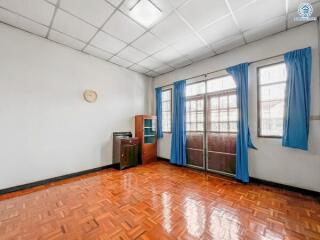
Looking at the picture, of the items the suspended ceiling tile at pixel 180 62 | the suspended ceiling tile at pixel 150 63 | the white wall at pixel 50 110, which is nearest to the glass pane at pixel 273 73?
the suspended ceiling tile at pixel 180 62

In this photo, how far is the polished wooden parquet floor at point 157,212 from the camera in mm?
1696

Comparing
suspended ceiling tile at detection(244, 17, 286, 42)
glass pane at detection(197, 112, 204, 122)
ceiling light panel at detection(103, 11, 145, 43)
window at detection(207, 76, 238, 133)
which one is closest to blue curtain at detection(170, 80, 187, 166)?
glass pane at detection(197, 112, 204, 122)

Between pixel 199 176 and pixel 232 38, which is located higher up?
pixel 232 38

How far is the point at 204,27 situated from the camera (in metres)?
2.82

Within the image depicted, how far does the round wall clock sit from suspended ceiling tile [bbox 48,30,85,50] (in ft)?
3.61

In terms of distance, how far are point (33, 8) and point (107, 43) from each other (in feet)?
4.37

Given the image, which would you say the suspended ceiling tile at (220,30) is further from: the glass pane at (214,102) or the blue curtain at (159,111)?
the blue curtain at (159,111)

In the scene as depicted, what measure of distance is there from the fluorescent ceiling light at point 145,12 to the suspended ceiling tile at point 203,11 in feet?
1.38

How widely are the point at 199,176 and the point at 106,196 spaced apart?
7.45ft

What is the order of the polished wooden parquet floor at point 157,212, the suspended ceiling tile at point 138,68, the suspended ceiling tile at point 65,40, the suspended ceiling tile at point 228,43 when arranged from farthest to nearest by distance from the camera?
the suspended ceiling tile at point 138,68, the suspended ceiling tile at point 228,43, the suspended ceiling tile at point 65,40, the polished wooden parquet floor at point 157,212

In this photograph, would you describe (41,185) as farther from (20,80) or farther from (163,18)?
(163,18)

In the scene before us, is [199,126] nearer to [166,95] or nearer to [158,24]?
[166,95]

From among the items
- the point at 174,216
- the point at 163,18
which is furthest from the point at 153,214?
the point at 163,18

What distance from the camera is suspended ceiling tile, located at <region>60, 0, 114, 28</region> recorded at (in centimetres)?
226
